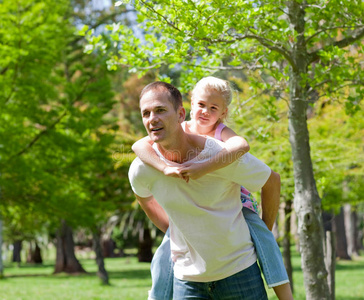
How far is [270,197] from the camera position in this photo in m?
2.54

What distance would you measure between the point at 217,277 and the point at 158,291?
1.25ft

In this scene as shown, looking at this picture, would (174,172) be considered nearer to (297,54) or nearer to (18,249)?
(297,54)

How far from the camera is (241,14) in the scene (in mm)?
4074

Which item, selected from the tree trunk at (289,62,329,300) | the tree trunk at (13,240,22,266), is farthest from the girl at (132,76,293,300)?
the tree trunk at (13,240,22,266)

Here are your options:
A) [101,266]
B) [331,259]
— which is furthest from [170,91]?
[101,266]

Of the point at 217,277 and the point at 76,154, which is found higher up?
the point at 76,154

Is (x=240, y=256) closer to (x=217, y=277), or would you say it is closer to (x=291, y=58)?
(x=217, y=277)

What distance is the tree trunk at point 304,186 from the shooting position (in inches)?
193

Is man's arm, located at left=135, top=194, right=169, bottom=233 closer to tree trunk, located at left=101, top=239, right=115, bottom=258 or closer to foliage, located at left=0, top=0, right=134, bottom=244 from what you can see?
foliage, located at left=0, top=0, right=134, bottom=244

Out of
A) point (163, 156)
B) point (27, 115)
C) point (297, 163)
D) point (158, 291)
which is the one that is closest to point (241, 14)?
point (297, 163)

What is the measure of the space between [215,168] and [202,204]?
17 cm

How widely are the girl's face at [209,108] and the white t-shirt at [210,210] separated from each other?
52cm

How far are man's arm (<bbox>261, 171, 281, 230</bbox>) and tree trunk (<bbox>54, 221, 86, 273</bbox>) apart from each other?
20.7 metres

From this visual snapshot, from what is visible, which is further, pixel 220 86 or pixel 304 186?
pixel 304 186
